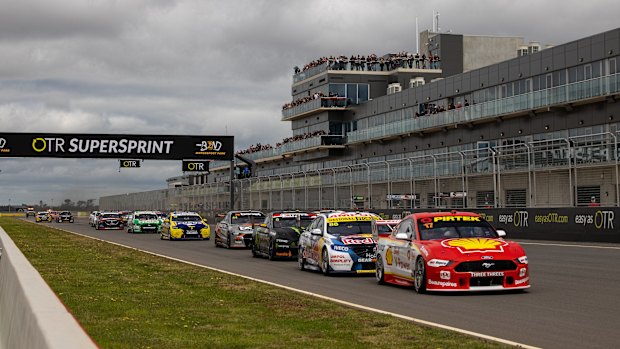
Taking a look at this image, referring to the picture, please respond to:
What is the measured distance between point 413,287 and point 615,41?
41.5 meters

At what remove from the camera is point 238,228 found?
106ft

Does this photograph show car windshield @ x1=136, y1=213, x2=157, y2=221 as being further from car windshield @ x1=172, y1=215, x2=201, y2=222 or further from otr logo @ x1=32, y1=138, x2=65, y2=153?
car windshield @ x1=172, y1=215, x2=201, y2=222

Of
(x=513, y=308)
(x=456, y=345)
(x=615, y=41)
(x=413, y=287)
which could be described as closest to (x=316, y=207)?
(x=615, y=41)

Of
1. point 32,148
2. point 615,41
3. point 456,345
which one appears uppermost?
point 615,41

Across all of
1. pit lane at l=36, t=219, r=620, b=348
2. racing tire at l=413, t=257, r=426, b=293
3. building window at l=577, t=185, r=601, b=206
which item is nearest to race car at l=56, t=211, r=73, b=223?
building window at l=577, t=185, r=601, b=206

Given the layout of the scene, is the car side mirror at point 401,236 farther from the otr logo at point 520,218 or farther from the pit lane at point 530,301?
the otr logo at point 520,218

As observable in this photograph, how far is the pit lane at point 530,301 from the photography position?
399 inches

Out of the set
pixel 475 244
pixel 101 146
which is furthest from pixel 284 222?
pixel 101 146

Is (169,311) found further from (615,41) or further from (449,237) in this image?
(615,41)

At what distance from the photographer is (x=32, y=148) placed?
6059 centimetres

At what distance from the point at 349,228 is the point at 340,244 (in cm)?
89

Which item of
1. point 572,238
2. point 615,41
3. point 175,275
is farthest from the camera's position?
point 615,41

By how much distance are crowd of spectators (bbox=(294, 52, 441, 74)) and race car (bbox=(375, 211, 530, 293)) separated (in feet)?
258

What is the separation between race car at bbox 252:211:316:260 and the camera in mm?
25141
